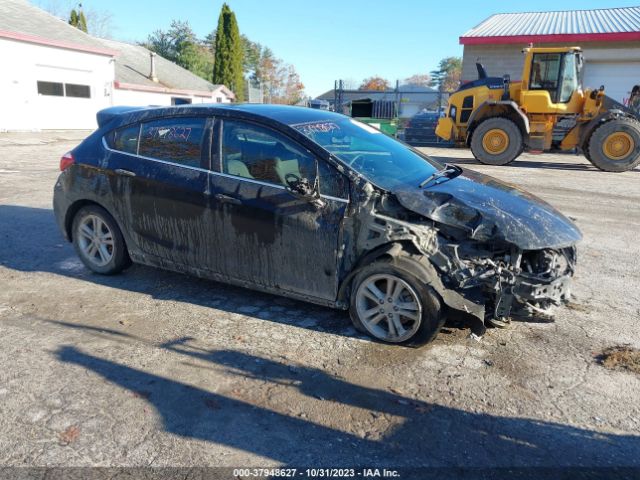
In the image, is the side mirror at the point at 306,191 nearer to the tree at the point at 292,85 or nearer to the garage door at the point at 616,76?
the garage door at the point at 616,76

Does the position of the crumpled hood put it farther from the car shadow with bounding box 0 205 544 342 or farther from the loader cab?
the loader cab

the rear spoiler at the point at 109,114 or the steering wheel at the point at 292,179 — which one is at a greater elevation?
the rear spoiler at the point at 109,114

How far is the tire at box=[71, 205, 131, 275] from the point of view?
15.7ft

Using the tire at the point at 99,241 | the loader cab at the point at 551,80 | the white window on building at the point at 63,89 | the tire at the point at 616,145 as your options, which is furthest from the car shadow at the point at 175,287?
the white window on building at the point at 63,89

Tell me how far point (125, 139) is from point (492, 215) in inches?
132

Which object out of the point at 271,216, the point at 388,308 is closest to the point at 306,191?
the point at 271,216

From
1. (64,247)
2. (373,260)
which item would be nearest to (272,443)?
(373,260)

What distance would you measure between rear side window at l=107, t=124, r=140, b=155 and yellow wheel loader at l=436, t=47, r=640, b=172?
11.7 m

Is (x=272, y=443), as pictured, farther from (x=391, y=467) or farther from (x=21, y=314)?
(x=21, y=314)

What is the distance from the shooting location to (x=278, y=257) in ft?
12.7

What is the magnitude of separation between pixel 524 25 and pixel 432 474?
87.7 ft

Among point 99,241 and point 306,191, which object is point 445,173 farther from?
point 99,241

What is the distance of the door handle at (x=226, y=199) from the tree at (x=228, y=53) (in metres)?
42.3

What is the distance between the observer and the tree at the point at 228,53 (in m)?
43.0
